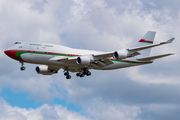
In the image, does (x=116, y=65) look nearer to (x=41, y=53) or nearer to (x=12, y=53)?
(x=41, y=53)

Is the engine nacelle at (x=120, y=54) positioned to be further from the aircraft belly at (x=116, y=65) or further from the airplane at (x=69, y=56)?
the aircraft belly at (x=116, y=65)

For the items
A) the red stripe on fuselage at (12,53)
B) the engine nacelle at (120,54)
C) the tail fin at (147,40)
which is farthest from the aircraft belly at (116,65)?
the red stripe on fuselage at (12,53)

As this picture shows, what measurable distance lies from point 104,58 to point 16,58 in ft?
49.3

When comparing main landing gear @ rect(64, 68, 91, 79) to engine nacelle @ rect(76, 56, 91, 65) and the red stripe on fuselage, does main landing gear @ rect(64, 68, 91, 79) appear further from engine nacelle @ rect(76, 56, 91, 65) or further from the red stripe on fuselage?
the red stripe on fuselage

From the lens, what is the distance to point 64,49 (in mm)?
56031

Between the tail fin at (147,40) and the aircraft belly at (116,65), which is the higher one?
the tail fin at (147,40)

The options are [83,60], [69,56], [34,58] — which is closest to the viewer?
[34,58]

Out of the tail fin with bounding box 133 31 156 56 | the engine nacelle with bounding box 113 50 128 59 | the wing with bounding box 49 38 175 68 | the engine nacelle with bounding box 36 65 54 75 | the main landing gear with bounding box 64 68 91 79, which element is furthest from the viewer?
the tail fin with bounding box 133 31 156 56

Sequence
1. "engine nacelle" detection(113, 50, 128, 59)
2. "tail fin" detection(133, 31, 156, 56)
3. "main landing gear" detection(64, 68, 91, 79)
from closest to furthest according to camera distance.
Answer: "engine nacelle" detection(113, 50, 128, 59) → "main landing gear" detection(64, 68, 91, 79) → "tail fin" detection(133, 31, 156, 56)

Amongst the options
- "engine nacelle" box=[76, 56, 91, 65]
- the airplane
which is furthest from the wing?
"engine nacelle" box=[76, 56, 91, 65]

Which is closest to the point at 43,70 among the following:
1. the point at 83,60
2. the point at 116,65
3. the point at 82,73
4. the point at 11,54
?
the point at 82,73

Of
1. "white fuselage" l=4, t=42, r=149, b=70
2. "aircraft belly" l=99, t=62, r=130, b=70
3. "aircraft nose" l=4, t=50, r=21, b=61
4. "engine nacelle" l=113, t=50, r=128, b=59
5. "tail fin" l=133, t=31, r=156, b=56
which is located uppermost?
"tail fin" l=133, t=31, r=156, b=56

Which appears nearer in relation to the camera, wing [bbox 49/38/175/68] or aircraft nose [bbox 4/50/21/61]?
aircraft nose [bbox 4/50/21/61]

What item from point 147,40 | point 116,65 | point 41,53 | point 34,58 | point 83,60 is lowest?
point 34,58
